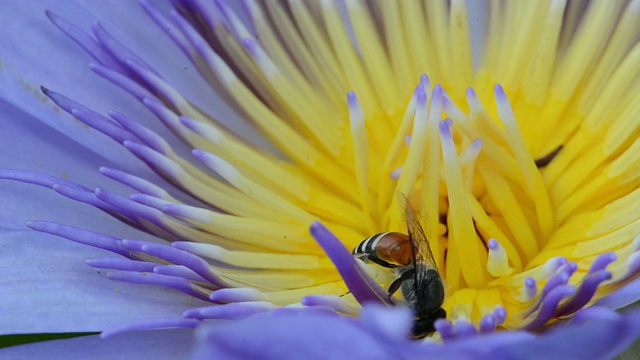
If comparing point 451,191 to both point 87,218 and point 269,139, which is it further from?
point 87,218

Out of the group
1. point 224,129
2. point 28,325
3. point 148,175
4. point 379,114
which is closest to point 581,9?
point 379,114

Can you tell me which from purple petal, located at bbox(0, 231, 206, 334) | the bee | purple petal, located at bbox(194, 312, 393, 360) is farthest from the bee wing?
purple petal, located at bbox(194, 312, 393, 360)

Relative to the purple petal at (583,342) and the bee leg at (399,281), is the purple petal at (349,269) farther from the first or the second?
the purple petal at (583,342)

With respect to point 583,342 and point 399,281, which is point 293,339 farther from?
point 399,281

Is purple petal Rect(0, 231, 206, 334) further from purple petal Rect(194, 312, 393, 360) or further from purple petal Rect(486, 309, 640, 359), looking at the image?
purple petal Rect(486, 309, 640, 359)

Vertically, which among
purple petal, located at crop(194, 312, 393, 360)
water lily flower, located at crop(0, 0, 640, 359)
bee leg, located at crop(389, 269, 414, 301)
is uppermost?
water lily flower, located at crop(0, 0, 640, 359)

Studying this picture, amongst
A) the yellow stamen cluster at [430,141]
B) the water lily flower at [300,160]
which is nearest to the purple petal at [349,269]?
the water lily flower at [300,160]
